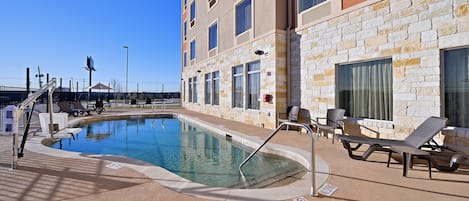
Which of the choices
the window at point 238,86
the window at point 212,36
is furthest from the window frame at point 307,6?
the window at point 212,36

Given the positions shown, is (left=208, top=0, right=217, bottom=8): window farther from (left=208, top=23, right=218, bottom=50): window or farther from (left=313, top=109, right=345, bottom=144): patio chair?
(left=313, top=109, right=345, bottom=144): patio chair

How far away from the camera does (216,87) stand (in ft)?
50.9

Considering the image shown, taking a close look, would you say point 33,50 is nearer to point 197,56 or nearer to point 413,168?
point 197,56

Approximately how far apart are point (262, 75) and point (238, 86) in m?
2.57

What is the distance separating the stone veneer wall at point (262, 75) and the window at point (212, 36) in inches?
45.7

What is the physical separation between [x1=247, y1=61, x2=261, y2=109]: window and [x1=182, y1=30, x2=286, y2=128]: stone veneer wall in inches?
10.7

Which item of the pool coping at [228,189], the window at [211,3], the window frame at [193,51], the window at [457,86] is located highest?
the window at [211,3]

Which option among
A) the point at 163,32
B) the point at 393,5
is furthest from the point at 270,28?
the point at 163,32

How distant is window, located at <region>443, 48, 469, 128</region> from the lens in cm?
522

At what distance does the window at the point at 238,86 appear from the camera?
1240 centimetres

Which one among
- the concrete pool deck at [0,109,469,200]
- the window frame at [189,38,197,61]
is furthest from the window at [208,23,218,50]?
the concrete pool deck at [0,109,469,200]

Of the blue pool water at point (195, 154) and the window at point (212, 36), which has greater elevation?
the window at point (212, 36)

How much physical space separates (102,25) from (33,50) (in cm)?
592

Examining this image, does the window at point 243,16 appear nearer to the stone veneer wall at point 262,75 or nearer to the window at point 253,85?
the stone veneer wall at point 262,75
